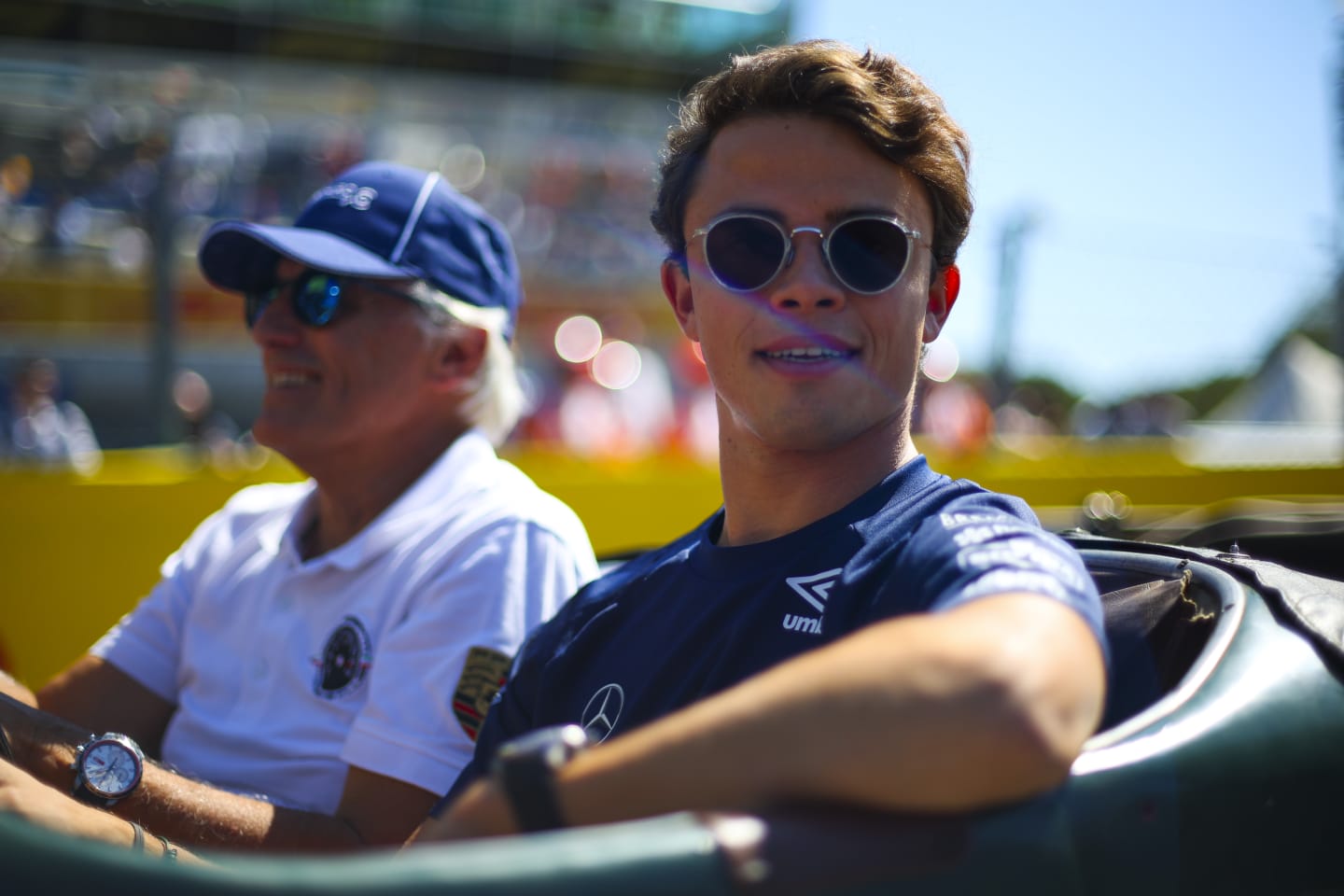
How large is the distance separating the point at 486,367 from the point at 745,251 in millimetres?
1149

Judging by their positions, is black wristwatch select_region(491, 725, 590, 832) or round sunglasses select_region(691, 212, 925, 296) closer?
black wristwatch select_region(491, 725, 590, 832)

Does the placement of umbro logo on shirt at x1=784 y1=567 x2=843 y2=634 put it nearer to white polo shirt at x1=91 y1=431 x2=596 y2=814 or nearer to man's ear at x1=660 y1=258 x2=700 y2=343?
man's ear at x1=660 y1=258 x2=700 y2=343

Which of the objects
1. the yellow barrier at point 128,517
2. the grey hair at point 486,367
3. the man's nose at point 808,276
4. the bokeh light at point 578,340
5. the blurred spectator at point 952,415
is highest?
the man's nose at point 808,276

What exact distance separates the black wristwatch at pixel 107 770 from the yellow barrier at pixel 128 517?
118 inches

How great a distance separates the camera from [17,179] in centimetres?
1313

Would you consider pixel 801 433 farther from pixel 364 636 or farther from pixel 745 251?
pixel 364 636

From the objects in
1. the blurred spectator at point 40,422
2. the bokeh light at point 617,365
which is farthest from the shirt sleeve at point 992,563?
the bokeh light at point 617,365

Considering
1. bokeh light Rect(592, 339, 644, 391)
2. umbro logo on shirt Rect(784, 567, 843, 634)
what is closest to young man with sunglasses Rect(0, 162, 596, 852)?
umbro logo on shirt Rect(784, 567, 843, 634)

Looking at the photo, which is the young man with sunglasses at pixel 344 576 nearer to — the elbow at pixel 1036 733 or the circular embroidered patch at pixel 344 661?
the circular embroidered patch at pixel 344 661

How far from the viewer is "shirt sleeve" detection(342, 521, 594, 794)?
1.94 metres

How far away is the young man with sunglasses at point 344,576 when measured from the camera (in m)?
1.90

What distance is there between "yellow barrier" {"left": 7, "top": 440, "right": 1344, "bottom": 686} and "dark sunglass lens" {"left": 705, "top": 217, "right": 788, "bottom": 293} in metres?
2.88

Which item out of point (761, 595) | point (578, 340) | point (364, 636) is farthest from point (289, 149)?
point (761, 595)

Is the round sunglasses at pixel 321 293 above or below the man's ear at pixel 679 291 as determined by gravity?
below
